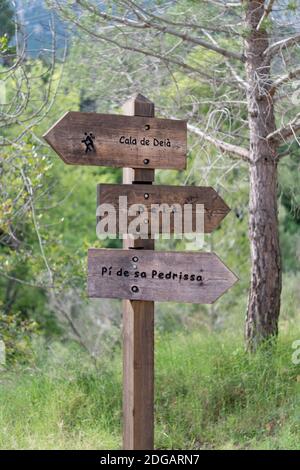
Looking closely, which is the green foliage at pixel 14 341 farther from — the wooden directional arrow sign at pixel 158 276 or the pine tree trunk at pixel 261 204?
the wooden directional arrow sign at pixel 158 276

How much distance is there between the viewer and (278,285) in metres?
7.07

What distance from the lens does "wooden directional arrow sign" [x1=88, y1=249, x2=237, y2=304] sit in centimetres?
446

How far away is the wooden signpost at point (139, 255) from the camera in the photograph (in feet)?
14.8

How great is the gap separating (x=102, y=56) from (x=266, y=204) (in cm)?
280

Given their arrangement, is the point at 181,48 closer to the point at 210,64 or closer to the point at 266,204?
the point at 210,64

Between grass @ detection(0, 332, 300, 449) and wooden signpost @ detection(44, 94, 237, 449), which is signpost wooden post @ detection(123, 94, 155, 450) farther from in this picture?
grass @ detection(0, 332, 300, 449)

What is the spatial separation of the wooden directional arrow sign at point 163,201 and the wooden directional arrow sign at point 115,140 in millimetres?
146

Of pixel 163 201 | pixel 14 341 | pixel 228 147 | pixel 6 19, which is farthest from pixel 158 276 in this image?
pixel 6 19

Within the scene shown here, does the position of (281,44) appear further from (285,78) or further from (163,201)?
(163,201)

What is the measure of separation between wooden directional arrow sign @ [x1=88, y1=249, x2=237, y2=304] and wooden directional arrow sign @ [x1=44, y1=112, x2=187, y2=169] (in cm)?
54

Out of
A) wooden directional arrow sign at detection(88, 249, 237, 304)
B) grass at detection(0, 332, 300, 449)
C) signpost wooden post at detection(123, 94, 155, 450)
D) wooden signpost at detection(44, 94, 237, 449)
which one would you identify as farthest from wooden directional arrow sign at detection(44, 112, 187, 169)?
grass at detection(0, 332, 300, 449)

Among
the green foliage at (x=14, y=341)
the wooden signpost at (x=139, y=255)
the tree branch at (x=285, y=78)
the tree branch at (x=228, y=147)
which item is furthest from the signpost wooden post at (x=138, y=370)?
the green foliage at (x=14, y=341)

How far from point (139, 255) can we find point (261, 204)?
280 cm
